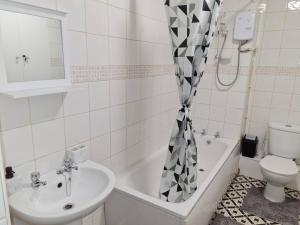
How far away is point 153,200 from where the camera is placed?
4.92 feet

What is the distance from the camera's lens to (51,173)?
1.29m

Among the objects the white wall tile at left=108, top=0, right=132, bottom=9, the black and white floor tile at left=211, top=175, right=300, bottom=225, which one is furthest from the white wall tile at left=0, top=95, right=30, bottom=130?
the black and white floor tile at left=211, top=175, right=300, bottom=225

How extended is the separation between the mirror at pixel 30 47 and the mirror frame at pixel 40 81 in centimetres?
2

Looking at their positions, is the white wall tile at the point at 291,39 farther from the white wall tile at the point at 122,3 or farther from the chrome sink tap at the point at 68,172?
the chrome sink tap at the point at 68,172

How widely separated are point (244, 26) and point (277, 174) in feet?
5.26

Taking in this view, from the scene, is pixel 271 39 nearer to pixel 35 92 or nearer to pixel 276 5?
pixel 276 5

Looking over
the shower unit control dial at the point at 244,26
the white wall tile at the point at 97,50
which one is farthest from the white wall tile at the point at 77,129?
the shower unit control dial at the point at 244,26

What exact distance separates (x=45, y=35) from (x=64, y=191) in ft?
2.84

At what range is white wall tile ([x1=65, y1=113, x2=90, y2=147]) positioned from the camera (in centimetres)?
139

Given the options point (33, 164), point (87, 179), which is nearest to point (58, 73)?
point (33, 164)

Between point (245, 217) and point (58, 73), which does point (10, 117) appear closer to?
point (58, 73)

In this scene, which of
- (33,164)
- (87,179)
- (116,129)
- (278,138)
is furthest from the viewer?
(278,138)

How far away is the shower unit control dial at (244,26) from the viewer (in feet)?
7.97

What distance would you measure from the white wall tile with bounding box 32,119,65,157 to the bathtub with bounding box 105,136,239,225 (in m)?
0.59
